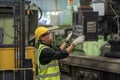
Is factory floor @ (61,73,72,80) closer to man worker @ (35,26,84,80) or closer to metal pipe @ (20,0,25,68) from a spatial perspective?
→ metal pipe @ (20,0,25,68)

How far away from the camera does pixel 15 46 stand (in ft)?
14.4

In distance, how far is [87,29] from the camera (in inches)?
155

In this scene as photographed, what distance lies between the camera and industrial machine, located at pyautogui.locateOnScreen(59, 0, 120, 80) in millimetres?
3893

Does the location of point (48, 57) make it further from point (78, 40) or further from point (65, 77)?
point (65, 77)

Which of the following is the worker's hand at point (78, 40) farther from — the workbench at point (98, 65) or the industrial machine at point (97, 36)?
the workbench at point (98, 65)

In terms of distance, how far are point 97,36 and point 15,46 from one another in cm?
118

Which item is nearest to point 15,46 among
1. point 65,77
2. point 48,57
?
point 65,77

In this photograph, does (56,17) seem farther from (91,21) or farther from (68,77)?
(91,21)

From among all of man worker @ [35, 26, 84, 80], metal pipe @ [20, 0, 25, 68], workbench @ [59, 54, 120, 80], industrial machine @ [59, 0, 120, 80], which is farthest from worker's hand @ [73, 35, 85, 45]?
metal pipe @ [20, 0, 25, 68]

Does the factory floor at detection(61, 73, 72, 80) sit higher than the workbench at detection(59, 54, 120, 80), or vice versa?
the workbench at detection(59, 54, 120, 80)

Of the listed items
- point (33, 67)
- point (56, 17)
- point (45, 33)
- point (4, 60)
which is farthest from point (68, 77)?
point (56, 17)

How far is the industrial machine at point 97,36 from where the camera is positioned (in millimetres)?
3893

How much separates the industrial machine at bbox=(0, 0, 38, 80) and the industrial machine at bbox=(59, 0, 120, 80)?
2.07ft

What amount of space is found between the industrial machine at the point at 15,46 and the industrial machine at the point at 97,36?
24.9 inches
